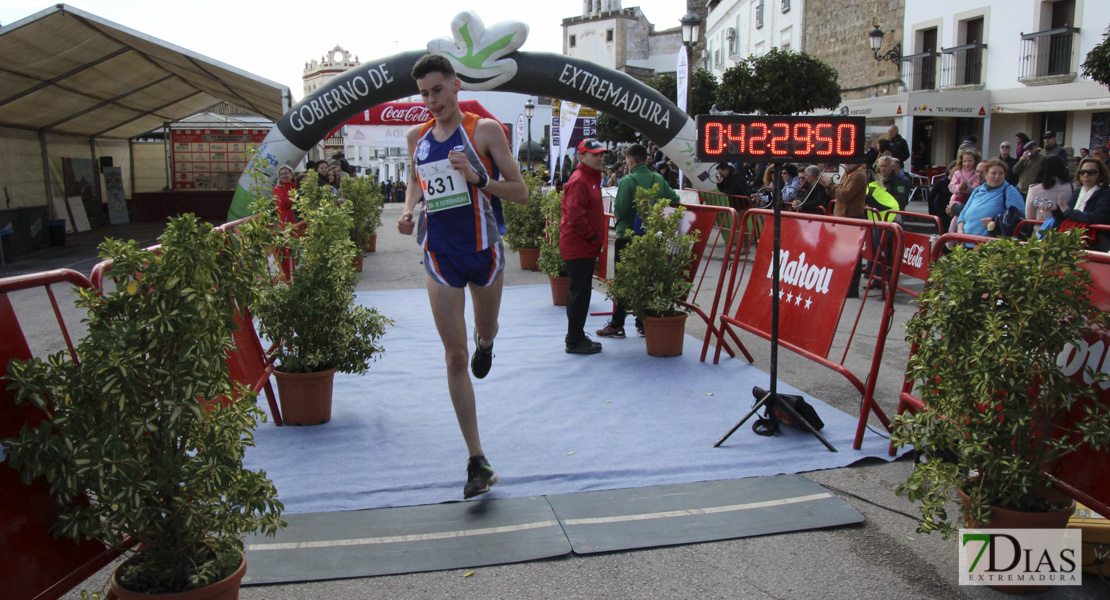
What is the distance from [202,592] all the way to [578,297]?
15.6 ft

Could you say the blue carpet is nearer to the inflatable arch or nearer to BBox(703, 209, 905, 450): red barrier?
BBox(703, 209, 905, 450): red barrier

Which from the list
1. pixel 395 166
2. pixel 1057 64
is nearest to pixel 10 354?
pixel 1057 64

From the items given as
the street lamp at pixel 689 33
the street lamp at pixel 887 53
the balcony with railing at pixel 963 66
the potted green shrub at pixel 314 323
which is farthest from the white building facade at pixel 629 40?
the potted green shrub at pixel 314 323

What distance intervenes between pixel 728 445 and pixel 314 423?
2.50 meters

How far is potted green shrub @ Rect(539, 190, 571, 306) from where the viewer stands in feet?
29.2

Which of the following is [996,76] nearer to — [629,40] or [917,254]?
[917,254]

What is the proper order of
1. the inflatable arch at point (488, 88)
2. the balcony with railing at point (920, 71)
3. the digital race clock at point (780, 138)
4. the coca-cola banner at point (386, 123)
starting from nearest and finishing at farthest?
the digital race clock at point (780, 138) < the inflatable arch at point (488, 88) < the coca-cola banner at point (386, 123) < the balcony with railing at point (920, 71)

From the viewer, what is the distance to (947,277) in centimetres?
313

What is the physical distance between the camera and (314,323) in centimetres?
489

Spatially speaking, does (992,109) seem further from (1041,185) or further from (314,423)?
(314,423)

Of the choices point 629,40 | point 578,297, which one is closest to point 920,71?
point 578,297

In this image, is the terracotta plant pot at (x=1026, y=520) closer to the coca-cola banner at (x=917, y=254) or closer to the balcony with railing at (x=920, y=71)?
the coca-cola banner at (x=917, y=254)

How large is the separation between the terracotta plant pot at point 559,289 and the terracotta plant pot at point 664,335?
2630 millimetres

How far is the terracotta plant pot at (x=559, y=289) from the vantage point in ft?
30.3
